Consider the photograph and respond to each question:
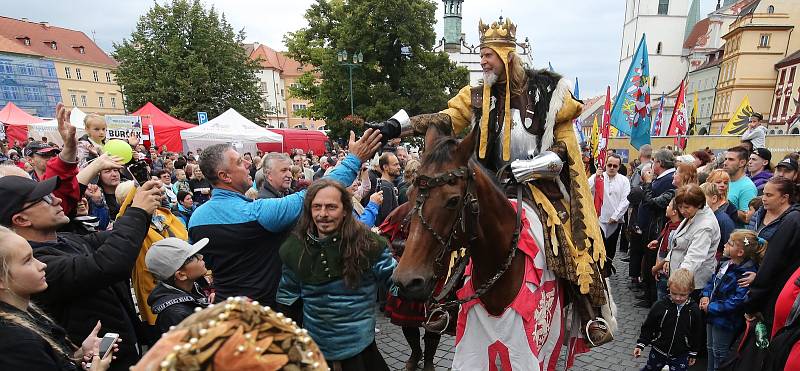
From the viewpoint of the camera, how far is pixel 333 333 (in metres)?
2.60

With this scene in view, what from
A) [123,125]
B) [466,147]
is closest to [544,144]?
[466,147]

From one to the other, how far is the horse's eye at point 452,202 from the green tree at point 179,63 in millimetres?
31907

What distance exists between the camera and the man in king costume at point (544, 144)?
286 cm

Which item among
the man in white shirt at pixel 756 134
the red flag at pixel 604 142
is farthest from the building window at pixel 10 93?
the man in white shirt at pixel 756 134

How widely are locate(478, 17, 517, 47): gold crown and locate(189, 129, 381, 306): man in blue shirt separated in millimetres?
1126

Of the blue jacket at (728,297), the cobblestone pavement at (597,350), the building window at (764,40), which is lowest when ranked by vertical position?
the cobblestone pavement at (597,350)

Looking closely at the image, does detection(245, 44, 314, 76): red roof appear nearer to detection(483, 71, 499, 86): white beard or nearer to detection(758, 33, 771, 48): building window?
detection(758, 33, 771, 48): building window

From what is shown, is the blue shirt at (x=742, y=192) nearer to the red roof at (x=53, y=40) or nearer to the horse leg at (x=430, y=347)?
the horse leg at (x=430, y=347)

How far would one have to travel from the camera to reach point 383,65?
90.7ft

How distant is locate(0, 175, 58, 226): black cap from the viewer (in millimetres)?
1969

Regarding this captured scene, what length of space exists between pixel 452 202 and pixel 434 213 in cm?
12

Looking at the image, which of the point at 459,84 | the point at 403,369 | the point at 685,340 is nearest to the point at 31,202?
the point at 403,369

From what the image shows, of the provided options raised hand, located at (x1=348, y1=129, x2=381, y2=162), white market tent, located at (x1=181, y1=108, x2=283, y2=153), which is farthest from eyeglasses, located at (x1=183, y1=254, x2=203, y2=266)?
white market tent, located at (x1=181, y1=108, x2=283, y2=153)

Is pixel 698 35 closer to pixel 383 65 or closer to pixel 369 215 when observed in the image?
pixel 383 65
